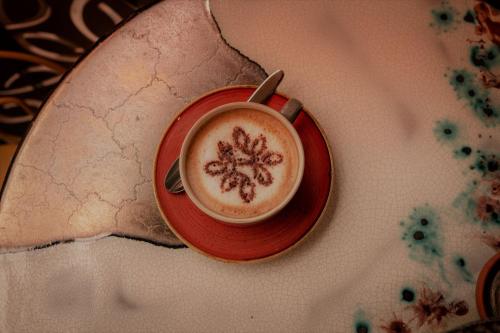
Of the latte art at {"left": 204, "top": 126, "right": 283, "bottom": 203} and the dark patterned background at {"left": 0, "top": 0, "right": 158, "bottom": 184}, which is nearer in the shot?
the latte art at {"left": 204, "top": 126, "right": 283, "bottom": 203}

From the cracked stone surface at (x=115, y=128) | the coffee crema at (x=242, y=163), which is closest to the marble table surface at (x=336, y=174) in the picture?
the cracked stone surface at (x=115, y=128)

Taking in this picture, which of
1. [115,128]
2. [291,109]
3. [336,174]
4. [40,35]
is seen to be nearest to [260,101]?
[291,109]

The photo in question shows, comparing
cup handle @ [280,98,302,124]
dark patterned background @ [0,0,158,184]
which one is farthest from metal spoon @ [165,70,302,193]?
dark patterned background @ [0,0,158,184]

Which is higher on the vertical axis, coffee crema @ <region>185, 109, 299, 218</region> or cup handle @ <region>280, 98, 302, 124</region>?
cup handle @ <region>280, 98, 302, 124</region>

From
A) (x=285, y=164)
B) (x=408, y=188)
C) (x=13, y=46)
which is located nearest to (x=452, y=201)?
(x=408, y=188)

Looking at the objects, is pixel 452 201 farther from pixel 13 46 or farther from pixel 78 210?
pixel 13 46

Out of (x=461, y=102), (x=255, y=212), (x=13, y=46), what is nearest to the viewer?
(x=255, y=212)

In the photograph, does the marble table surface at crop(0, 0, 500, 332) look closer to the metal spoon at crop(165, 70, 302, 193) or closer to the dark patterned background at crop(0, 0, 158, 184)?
the metal spoon at crop(165, 70, 302, 193)
